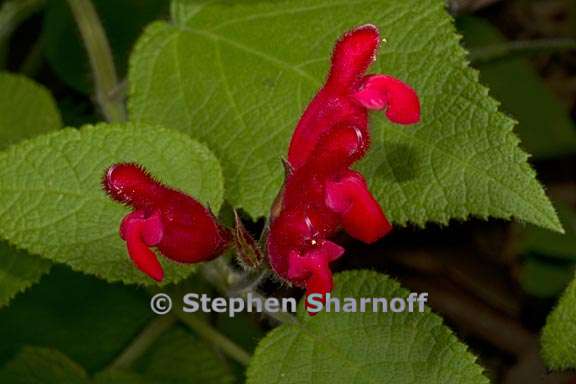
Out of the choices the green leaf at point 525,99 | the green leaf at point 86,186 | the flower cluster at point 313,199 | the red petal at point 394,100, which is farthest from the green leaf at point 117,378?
the green leaf at point 525,99

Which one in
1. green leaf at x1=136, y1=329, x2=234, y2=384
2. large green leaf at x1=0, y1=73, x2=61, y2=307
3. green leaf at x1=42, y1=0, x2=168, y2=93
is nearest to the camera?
large green leaf at x1=0, y1=73, x2=61, y2=307

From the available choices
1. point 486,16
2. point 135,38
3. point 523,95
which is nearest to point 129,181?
point 135,38

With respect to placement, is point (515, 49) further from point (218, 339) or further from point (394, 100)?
point (394, 100)

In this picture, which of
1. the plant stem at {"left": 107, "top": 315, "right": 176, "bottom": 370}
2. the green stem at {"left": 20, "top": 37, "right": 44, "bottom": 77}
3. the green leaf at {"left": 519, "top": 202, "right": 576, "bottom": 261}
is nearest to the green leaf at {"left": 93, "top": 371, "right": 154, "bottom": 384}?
the plant stem at {"left": 107, "top": 315, "right": 176, "bottom": 370}

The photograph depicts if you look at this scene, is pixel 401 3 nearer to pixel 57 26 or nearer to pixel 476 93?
pixel 476 93

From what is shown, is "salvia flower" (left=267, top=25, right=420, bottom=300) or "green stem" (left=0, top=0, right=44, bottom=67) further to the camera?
"green stem" (left=0, top=0, right=44, bottom=67)

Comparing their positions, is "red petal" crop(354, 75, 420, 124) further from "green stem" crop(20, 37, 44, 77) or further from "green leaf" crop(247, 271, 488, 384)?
"green stem" crop(20, 37, 44, 77)
